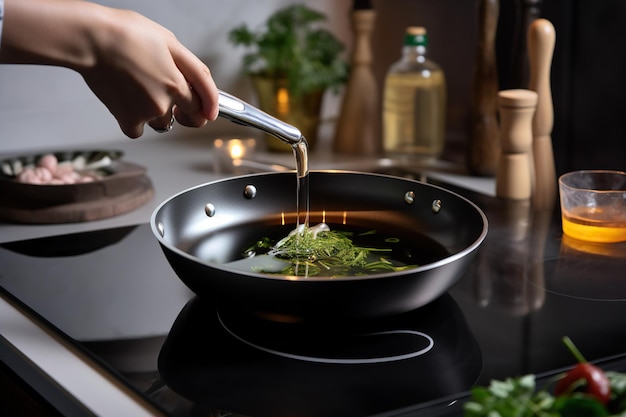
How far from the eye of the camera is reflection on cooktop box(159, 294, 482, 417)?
729 mm

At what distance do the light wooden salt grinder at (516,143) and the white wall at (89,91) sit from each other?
0.70m

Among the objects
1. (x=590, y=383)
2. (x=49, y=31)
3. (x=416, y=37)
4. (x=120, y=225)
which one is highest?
(x=49, y=31)

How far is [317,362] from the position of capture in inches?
31.4

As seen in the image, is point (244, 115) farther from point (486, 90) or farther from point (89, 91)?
point (89, 91)

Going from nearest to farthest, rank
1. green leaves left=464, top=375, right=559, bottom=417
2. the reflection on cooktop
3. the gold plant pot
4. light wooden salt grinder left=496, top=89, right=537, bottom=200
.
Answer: green leaves left=464, top=375, right=559, bottom=417 < the reflection on cooktop < light wooden salt grinder left=496, top=89, right=537, bottom=200 < the gold plant pot

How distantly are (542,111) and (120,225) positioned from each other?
0.64 m

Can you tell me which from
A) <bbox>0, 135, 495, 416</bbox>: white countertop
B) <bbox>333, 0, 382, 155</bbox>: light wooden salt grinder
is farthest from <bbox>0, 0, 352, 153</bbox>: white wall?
<bbox>333, 0, 382, 155</bbox>: light wooden salt grinder

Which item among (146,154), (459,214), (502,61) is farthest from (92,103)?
(459,214)

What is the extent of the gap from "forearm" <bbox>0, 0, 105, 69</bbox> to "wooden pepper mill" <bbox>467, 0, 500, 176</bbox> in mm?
833

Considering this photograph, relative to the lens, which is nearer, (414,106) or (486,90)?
(486,90)

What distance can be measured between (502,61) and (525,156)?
0.92ft

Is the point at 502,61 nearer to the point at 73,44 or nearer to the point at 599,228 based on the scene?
the point at 599,228

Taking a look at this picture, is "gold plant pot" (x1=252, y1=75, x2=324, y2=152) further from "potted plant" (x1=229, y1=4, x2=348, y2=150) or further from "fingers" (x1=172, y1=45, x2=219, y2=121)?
"fingers" (x1=172, y1=45, x2=219, y2=121)

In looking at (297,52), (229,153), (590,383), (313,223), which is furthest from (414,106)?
(590,383)
